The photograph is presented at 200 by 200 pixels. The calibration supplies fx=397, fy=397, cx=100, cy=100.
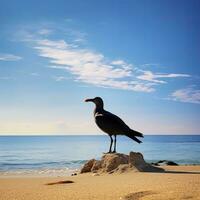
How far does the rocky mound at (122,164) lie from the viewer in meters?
10.1

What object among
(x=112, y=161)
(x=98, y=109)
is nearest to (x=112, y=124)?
(x=98, y=109)

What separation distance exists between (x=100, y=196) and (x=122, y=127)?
5410 mm

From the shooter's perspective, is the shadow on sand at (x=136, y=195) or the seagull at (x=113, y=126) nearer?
the shadow on sand at (x=136, y=195)

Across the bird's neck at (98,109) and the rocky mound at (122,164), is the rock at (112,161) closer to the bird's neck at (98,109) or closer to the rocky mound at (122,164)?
the rocky mound at (122,164)

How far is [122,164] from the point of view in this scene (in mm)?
10586

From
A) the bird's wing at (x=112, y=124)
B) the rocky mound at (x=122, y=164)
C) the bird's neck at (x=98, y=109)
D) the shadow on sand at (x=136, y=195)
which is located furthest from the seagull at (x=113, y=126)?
the shadow on sand at (x=136, y=195)

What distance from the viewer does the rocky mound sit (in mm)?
10089

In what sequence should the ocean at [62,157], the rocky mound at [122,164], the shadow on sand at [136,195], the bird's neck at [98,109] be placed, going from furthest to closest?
the ocean at [62,157] → the bird's neck at [98,109] → the rocky mound at [122,164] → the shadow on sand at [136,195]

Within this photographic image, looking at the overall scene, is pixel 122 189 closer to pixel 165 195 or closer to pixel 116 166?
pixel 165 195

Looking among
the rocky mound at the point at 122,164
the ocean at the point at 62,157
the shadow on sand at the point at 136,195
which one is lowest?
the ocean at the point at 62,157

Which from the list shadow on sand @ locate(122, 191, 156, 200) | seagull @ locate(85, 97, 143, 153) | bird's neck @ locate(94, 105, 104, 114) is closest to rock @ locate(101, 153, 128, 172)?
seagull @ locate(85, 97, 143, 153)

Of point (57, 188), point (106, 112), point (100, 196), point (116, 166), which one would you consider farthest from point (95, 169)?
point (100, 196)

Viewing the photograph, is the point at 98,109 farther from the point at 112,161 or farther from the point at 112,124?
the point at 112,161

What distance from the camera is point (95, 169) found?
36.8 feet
